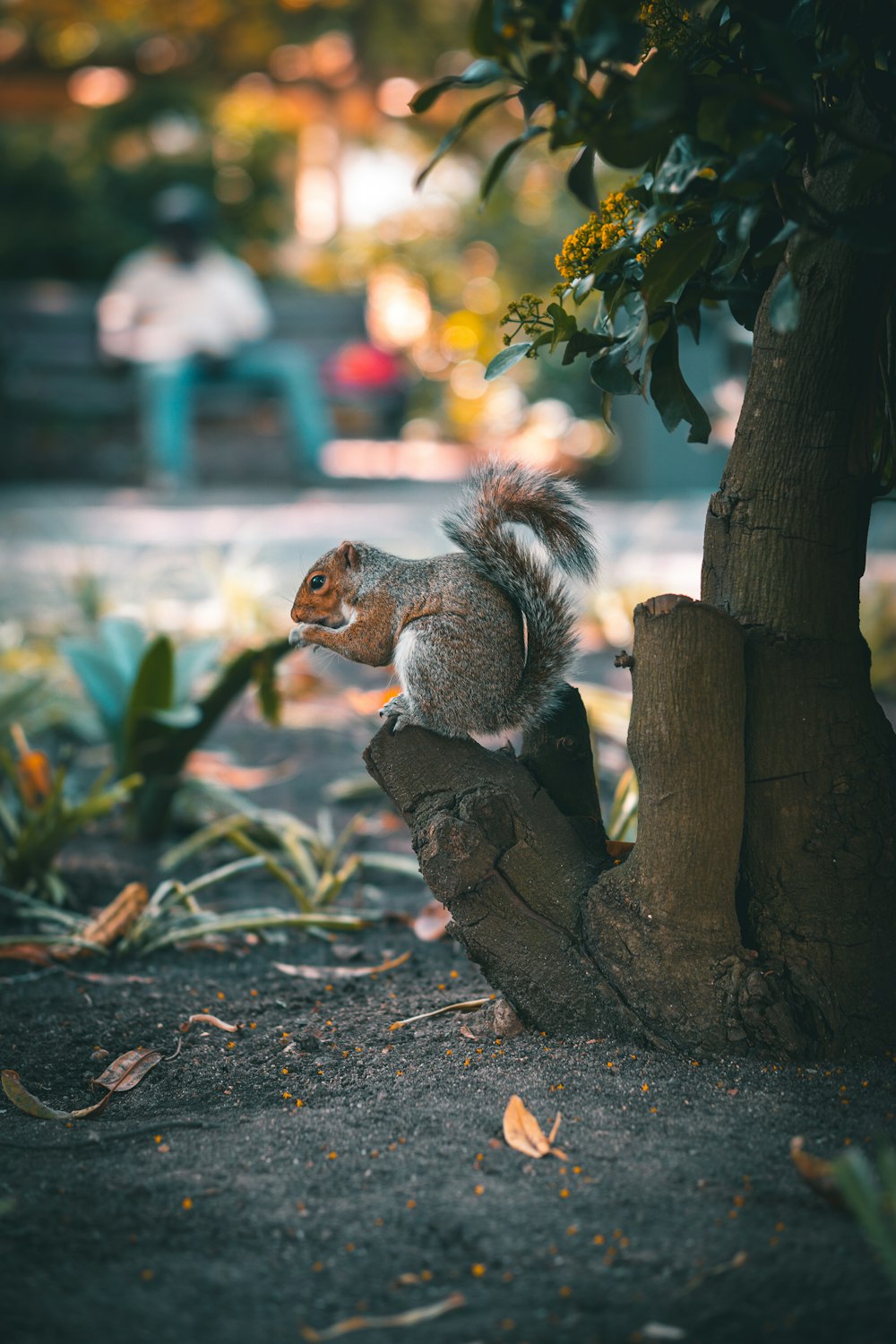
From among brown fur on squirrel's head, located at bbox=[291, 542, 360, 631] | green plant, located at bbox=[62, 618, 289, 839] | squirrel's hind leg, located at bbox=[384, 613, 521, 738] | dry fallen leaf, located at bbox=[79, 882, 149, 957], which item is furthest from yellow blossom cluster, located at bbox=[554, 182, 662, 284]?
dry fallen leaf, located at bbox=[79, 882, 149, 957]

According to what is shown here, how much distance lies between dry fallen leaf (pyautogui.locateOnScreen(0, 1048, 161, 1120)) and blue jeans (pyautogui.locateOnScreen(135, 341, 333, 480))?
8.19 metres

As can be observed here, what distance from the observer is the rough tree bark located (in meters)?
1.90

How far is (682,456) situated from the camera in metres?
10.1

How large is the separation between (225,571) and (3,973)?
299 centimetres

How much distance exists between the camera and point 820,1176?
60.6 inches

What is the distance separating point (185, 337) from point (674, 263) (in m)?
8.51

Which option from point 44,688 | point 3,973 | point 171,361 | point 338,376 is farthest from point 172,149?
point 3,973

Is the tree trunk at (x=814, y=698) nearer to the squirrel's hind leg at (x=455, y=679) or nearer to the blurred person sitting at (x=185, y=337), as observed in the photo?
the squirrel's hind leg at (x=455, y=679)

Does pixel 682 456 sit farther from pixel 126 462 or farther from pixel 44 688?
pixel 44 688

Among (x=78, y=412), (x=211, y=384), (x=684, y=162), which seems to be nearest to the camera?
(x=684, y=162)

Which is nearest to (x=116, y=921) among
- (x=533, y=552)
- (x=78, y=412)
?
(x=533, y=552)

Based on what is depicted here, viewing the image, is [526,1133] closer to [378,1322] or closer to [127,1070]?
[378,1322]

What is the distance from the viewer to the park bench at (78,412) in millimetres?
11031

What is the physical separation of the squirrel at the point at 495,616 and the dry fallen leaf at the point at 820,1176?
0.91 metres
